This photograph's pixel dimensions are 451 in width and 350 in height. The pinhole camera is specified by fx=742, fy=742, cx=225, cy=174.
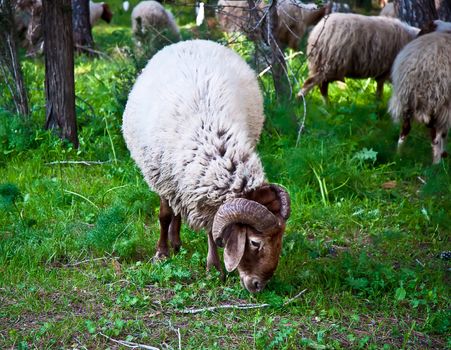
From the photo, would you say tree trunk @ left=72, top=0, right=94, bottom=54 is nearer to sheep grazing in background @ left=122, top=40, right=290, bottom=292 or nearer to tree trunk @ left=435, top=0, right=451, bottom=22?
tree trunk @ left=435, top=0, right=451, bottom=22

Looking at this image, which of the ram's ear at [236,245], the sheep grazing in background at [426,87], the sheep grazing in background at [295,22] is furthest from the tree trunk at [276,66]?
the ram's ear at [236,245]

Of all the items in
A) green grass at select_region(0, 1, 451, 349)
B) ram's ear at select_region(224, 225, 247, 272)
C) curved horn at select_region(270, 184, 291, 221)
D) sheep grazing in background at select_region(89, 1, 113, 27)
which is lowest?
green grass at select_region(0, 1, 451, 349)

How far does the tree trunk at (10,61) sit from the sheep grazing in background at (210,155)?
7.98ft

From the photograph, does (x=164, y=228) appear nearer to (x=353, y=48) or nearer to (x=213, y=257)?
(x=213, y=257)

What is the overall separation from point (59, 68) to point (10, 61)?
0.68 meters

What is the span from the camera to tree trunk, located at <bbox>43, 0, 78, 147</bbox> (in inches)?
276

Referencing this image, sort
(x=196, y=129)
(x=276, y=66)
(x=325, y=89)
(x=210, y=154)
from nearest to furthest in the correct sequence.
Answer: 1. (x=210, y=154)
2. (x=196, y=129)
3. (x=276, y=66)
4. (x=325, y=89)

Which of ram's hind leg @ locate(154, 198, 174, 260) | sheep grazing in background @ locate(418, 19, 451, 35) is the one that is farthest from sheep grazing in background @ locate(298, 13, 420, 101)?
ram's hind leg @ locate(154, 198, 174, 260)

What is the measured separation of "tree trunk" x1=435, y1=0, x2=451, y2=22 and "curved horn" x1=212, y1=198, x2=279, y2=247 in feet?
21.7

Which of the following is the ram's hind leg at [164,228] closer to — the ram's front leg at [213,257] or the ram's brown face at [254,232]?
the ram's front leg at [213,257]

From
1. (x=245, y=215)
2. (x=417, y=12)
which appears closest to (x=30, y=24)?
(x=417, y=12)

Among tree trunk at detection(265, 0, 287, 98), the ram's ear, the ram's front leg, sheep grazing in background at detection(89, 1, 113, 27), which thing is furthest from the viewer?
sheep grazing in background at detection(89, 1, 113, 27)

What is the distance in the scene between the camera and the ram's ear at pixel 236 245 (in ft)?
14.3

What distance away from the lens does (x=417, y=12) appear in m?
9.48
